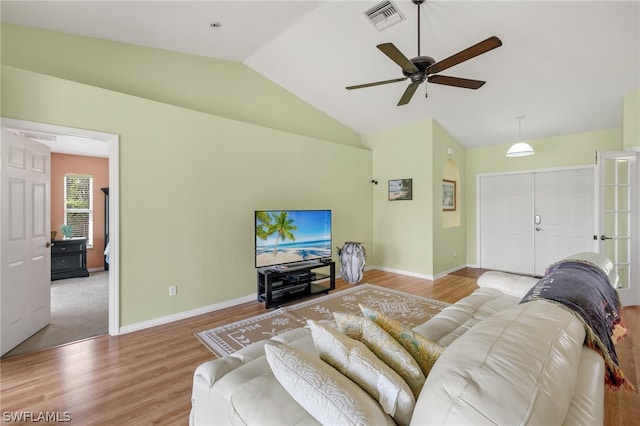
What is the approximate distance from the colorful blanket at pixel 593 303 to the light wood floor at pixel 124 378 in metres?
0.80

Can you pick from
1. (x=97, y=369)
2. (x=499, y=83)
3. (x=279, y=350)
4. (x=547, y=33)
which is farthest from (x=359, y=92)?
(x=97, y=369)

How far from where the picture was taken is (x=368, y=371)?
97 cm

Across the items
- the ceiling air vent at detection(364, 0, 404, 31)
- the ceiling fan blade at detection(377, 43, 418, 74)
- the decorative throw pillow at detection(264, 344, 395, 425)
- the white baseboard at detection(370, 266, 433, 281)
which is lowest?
the white baseboard at detection(370, 266, 433, 281)

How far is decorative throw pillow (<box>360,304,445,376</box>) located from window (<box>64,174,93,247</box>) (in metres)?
6.85

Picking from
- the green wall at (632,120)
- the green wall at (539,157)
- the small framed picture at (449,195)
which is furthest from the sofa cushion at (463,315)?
the green wall at (539,157)

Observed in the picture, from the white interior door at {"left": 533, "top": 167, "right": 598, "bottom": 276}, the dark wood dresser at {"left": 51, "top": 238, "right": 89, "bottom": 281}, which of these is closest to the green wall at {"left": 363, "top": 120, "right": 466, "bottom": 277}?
the white interior door at {"left": 533, "top": 167, "right": 598, "bottom": 276}

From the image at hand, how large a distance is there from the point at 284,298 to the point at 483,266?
4512 millimetres

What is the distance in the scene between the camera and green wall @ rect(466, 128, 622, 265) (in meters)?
4.69

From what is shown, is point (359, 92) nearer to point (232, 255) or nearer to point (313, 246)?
point (313, 246)

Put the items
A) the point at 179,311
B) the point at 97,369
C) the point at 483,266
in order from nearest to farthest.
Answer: the point at 97,369 < the point at 179,311 < the point at 483,266

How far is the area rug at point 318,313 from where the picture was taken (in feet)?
9.16

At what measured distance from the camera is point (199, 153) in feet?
11.4

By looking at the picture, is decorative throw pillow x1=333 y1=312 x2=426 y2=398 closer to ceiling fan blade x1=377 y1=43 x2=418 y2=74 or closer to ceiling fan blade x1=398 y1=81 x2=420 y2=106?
ceiling fan blade x1=377 y1=43 x2=418 y2=74

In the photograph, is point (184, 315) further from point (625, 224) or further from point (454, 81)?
point (625, 224)
